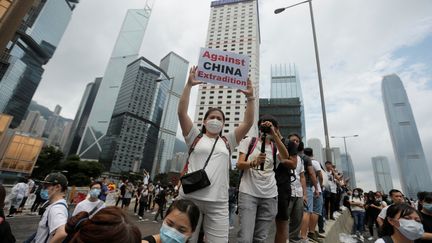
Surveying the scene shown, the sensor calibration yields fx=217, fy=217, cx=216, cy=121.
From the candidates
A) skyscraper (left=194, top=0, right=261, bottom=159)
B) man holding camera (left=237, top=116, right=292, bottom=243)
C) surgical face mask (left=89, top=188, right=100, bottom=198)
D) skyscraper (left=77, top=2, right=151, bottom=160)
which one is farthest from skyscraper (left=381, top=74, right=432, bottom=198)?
skyscraper (left=77, top=2, right=151, bottom=160)

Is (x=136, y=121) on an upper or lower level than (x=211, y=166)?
upper

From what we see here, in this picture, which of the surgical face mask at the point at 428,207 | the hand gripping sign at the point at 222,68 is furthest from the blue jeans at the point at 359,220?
the hand gripping sign at the point at 222,68

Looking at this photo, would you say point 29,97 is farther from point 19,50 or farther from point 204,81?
point 204,81

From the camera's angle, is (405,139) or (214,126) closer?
(214,126)

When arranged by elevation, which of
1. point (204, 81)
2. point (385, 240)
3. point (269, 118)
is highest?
point (204, 81)

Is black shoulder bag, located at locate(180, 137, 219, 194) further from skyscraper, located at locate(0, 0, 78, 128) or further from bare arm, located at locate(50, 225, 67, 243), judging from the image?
skyscraper, located at locate(0, 0, 78, 128)

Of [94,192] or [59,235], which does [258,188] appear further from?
[94,192]

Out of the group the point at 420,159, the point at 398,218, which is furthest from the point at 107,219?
the point at 420,159

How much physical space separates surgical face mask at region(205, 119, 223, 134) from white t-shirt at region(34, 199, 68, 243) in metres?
1.89

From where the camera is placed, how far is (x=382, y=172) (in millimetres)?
91938

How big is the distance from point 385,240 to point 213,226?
6.22 ft

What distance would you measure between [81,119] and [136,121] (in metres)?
71.4

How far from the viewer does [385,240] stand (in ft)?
7.74

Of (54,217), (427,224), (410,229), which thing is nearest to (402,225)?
(410,229)
